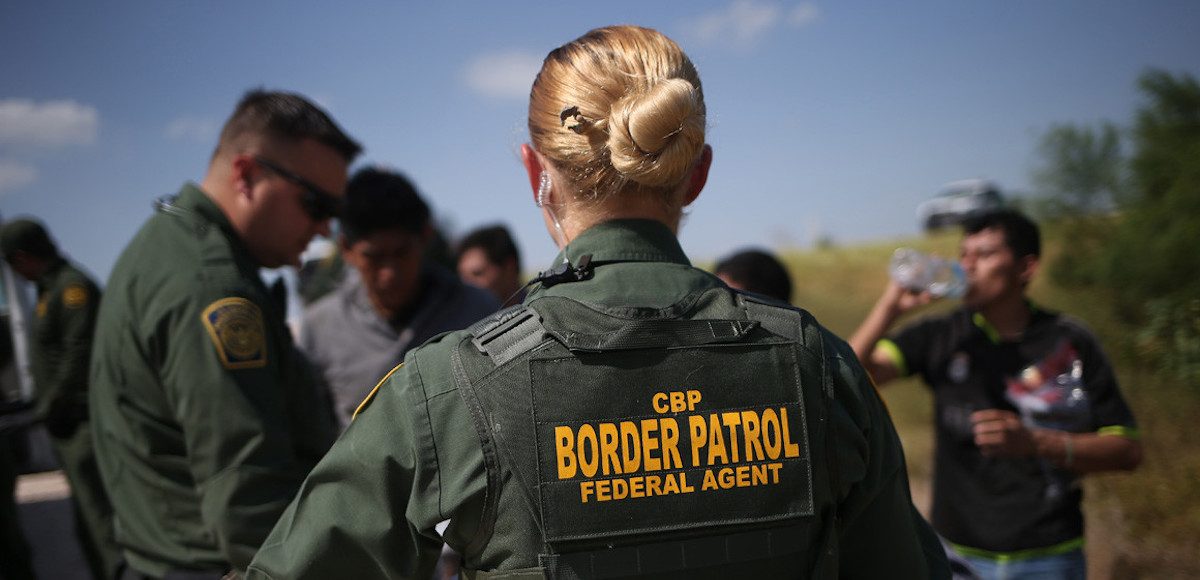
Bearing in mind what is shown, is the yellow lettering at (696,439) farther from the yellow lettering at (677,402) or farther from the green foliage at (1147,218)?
the green foliage at (1147,218)

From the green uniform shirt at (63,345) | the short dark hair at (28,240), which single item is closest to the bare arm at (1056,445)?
the green uniform shirt at (63,345)

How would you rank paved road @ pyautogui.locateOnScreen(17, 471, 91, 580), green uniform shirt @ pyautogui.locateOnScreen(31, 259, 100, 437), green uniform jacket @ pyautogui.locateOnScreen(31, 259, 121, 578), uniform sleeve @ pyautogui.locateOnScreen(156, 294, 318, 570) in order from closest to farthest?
uniform sleeve @ pyautogui.locateOnScreen(156, 294, 318, 570), green uniform jacket @ pyautogui.locateOnScreen(31, 259, 121, 578), green uniform shirt @ pyautogui.locateOnScreen(31, 259, 100, 437), paved road @ pyautogui.locateOnScreen(17, 471, 91, 580)

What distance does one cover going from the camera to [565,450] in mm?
1208

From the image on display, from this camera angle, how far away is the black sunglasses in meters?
2.43

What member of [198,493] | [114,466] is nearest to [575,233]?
[198,493]

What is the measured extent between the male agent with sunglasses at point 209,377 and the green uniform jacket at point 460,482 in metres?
0.69

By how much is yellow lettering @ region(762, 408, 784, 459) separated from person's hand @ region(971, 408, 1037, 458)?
6.11 feet

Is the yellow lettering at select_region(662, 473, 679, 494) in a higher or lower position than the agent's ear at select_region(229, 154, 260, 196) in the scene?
lower

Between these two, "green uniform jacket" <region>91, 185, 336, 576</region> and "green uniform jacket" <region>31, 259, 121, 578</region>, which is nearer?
"green uniform jacket" <region>91, 185, 336, 576</region>

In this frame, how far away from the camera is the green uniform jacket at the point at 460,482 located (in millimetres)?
1202

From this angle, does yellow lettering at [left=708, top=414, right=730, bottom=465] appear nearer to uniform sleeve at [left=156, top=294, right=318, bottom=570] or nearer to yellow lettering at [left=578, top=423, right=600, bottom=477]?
yellow lettering at [left=578, top=423, right=600, bottom=477]

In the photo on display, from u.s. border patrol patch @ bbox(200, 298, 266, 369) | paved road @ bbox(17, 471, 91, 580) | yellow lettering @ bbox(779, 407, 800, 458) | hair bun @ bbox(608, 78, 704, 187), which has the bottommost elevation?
paved road @ bbox(17, 471, 91, 580)

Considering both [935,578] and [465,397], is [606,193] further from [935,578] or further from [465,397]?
[935,578]

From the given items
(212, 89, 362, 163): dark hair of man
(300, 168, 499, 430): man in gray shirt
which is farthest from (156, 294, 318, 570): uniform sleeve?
(300, 168, 499, 430): man in gray shirt
